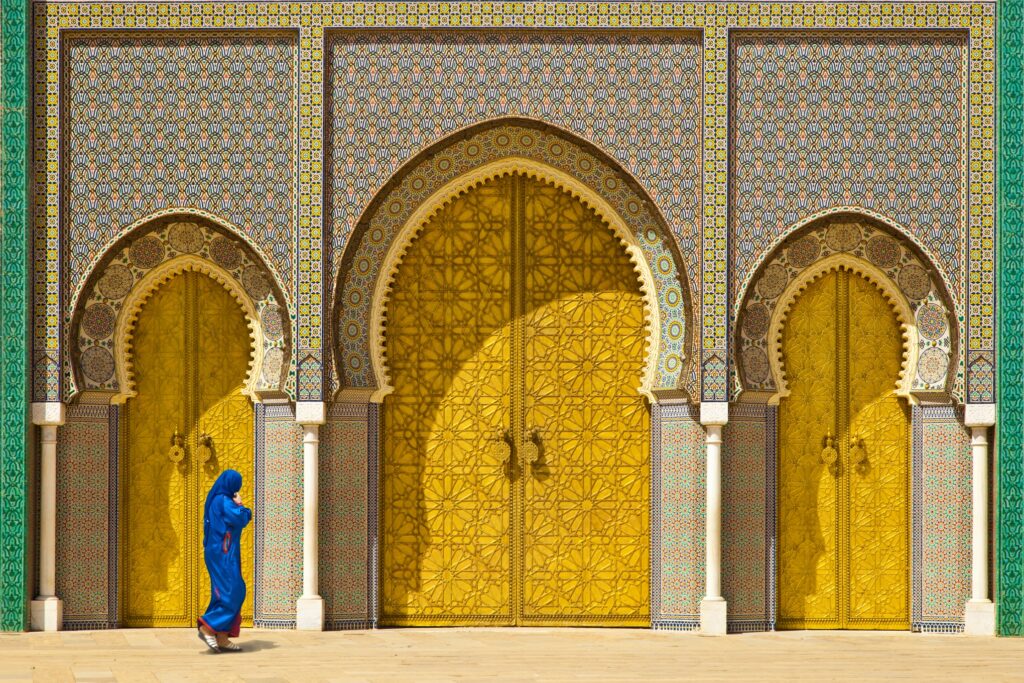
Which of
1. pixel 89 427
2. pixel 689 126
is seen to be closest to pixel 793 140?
pixel 689 126

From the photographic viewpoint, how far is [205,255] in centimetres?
905

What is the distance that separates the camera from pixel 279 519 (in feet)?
29.5

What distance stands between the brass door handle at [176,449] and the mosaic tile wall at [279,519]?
477 millimetres

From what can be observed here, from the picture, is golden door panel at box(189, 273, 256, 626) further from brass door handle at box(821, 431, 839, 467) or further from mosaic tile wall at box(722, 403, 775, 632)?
brass door handle at box(821, 431, 839, 467)

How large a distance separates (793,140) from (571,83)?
1.30 m

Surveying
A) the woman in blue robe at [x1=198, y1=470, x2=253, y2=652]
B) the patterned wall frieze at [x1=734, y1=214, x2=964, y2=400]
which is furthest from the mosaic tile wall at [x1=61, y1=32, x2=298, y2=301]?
the patterned wall frieze at [x1=734, y1=214, x2=964, y2=400]

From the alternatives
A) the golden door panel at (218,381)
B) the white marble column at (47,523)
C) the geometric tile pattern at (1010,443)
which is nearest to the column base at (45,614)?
the white marble column at (47,523)

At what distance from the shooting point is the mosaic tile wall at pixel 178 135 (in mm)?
8914

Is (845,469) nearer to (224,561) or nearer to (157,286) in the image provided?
(224,561)

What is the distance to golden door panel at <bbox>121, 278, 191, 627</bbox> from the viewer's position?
9109 mm

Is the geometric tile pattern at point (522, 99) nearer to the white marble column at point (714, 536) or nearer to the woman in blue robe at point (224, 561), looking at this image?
the white marble column at point (714, 536)

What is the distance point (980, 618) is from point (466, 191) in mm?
3788

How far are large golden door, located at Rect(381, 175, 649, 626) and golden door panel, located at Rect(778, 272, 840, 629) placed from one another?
833 millimetres

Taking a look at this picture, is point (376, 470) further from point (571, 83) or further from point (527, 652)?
point (571, 83)
